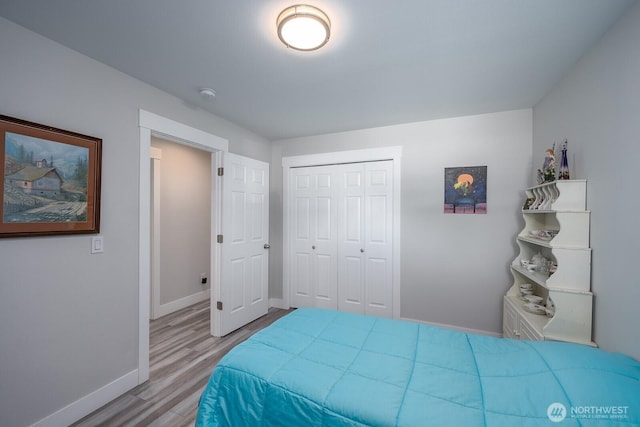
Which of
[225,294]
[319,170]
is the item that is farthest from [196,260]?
[319,170]

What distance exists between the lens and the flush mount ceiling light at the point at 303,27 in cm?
139

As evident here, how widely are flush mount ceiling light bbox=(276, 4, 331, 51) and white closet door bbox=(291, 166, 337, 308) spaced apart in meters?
2.06

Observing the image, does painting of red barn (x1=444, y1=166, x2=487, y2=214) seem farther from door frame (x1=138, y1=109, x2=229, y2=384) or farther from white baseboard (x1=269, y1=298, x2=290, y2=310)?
door frame (x1=138, y1=109, x2=229, y2=384)

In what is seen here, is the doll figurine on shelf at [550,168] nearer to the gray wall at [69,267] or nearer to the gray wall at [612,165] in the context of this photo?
the gray wall at [612,165]

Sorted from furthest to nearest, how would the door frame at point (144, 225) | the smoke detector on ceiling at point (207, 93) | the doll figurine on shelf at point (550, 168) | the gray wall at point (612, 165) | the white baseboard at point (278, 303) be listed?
the white baseboard at point (278, 303) → the smoke detector on ceiling at point (207, 93) → the door frame at point (144, 225) → the doll figurine on shelf at point (550, 168) → the gray wall at point (612, 165)

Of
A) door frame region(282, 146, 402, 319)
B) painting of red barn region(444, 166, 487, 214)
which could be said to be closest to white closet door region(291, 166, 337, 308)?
door frame region(282, 146, 402, 319)

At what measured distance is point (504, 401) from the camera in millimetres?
1062

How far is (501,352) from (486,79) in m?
1.99

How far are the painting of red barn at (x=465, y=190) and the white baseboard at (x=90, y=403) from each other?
131 inches

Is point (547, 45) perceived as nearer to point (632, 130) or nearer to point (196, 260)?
point (632, 130)

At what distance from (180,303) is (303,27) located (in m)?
3.76

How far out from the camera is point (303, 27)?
1.45 m

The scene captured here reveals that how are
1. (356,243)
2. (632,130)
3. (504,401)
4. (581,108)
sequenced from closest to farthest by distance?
(504,401), (632,130), (581,108), (356,243)

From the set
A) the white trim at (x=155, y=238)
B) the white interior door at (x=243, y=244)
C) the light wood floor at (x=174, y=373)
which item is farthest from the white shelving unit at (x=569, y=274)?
the white trim at (x=155, y=238)
